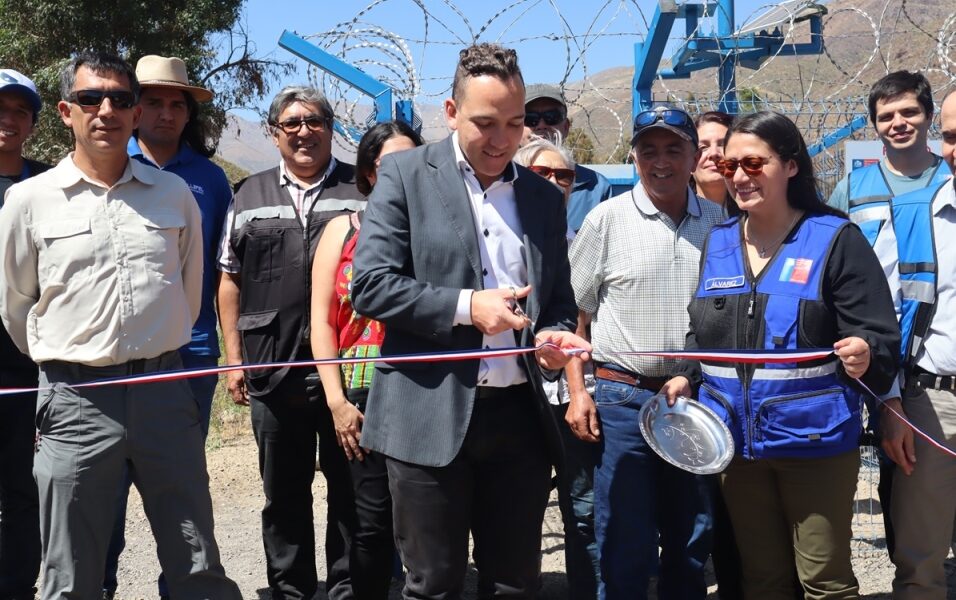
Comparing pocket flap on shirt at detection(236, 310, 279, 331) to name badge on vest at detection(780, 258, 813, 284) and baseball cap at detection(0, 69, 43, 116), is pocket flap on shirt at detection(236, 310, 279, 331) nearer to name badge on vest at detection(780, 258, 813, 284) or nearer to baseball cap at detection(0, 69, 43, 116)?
baseball cap at detection(0, 69, 43, 116)

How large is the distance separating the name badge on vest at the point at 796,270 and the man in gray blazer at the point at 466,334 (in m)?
0.75

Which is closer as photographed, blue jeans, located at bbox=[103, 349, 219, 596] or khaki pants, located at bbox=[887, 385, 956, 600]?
khaki pants, located at bbox=[887, 385, 956, 600]

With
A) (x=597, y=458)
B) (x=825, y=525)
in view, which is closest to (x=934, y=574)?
(x=825, y=525)

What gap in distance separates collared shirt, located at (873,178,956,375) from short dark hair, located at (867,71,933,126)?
942mm

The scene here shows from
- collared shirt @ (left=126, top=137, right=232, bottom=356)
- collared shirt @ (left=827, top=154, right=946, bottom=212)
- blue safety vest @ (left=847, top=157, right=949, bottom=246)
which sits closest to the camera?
blue safety vest @ (left=847, top=157, right=949, bottom=246)

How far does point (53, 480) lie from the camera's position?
3389mm

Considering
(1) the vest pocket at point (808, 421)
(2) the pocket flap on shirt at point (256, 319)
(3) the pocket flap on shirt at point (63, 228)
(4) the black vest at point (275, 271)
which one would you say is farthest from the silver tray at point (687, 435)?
(3) the pocket flap on shirt at point (63, 228)

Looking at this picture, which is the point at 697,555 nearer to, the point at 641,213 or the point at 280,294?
the point at 641,213

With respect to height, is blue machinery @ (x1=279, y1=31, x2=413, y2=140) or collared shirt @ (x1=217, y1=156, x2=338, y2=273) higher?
blue machinery @ (x1=279, y1=31, x2=413, y2=140)

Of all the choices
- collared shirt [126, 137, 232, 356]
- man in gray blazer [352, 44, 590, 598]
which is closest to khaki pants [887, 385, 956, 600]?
man in gray blazer [352, 44, 590, 598]

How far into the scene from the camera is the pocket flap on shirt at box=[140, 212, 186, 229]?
3549 mm

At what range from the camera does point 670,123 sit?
3.85 m

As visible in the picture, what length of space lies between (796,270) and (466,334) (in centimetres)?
113

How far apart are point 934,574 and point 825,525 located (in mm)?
706
